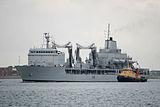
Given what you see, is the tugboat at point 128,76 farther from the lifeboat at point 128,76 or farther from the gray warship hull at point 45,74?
the gray warship hull at point 45,74

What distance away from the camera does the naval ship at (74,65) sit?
104 m

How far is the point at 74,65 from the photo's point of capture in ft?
391

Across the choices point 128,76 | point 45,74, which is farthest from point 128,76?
point 45,74

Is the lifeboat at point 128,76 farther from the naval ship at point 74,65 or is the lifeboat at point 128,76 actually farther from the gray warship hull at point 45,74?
the gray warship hull at point 45,74

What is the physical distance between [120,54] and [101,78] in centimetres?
1226

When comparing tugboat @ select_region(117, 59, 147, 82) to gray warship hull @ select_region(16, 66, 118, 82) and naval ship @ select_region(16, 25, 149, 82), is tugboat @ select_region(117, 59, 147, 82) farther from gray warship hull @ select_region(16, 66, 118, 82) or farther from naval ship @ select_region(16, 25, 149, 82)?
gray warship hull @ select_region(16, 66, 118, 82)

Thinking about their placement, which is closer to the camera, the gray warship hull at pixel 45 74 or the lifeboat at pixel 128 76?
the gray warship hull at pixel 45 74

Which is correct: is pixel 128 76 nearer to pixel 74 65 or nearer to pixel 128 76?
pixel 128 76

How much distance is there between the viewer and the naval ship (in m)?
104

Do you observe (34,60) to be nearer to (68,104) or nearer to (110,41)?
(110,41)

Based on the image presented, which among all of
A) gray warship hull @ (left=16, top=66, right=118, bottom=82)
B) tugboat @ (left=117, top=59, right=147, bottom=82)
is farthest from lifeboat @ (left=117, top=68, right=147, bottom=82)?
gray warship hull @ (left=16, top=66, right=118, bottom=82)

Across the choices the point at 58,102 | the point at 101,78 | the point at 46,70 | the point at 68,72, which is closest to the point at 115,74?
the point at 101,78

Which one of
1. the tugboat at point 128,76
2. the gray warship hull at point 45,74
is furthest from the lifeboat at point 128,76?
the gray warship hull at point 45,74

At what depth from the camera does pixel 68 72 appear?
110500 millimetres
